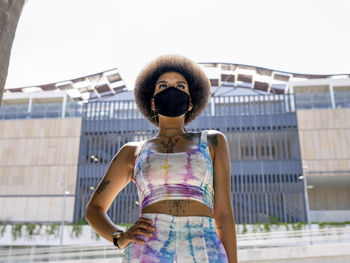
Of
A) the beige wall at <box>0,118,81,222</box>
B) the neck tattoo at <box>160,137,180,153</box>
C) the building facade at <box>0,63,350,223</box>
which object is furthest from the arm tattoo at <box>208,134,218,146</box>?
the beige wall at <box>0,118,81,222</box>

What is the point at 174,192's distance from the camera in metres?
1.26

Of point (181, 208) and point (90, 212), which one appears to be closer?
point (181, 208)

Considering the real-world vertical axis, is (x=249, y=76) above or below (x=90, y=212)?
above

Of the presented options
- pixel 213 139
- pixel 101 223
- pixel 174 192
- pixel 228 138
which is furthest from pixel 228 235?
pixel 228 138

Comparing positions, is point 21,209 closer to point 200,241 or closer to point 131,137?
point 131,137

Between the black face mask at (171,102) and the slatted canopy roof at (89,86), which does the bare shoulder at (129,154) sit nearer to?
the black face mask at (171,102)

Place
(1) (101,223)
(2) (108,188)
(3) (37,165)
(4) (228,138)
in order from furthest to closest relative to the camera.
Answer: (3) (37,165) → (4) (228,138) → (2) (108,188) → (1) (101,223)

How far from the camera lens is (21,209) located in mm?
23703

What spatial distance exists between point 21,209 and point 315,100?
2080 cm

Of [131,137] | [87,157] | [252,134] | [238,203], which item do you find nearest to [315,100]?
[252,134]

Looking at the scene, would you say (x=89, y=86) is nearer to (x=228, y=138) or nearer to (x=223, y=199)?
(x=228, y=138)

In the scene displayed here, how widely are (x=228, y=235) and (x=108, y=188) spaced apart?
0.54 metres

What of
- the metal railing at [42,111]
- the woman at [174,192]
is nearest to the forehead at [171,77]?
the woman at [174,192]

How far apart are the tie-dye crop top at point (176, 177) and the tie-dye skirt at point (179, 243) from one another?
0.08m
